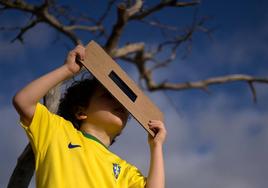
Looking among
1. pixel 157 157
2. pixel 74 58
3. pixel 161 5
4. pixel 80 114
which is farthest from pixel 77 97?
pixel 161 5

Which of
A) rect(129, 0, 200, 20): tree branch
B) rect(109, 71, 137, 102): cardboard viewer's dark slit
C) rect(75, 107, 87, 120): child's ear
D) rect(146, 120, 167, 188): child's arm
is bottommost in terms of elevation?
rect(129, 0, 200, 20): tree branch

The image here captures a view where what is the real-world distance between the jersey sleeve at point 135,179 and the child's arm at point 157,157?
41 mm

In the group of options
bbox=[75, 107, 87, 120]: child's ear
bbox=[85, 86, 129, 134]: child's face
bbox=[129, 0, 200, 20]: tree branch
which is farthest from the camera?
bbox=[129, 0, 200, 20]: tree branch

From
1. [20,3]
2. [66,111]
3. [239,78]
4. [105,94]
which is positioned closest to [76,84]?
[66,111]

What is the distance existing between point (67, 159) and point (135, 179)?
32 centimetres

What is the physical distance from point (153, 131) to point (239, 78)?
3.02 meters

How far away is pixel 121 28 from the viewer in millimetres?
3525

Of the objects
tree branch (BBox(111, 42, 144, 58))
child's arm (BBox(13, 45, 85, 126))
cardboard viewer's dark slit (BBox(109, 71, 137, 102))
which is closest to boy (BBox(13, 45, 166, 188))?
child's arm (BBox(13, 45, 85, 126))

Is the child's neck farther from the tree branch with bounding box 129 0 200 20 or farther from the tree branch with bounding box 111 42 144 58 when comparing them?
the tree branch with bounding box 129 0 200 20

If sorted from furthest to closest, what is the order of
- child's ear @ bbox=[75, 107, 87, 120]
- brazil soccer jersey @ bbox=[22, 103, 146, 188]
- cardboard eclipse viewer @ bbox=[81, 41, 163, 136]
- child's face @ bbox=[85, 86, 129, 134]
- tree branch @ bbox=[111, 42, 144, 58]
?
1. tree branch @ bbox=[111, 42, 144, 58]
2. child's ear @ bbox=[75, 107, 87, 120]
3. child's face @ bbox=[85, 86, 129, 134]
4. cardboard eclipse viewer @ bbox=[81, 41, 163, 136]
5. brazil soccer jersey @ bbox=[22, 103, 146, 188]

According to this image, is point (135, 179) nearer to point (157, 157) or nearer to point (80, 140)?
point (157, 157)

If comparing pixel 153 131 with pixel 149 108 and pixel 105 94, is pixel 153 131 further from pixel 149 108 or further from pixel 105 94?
pixel 105 94

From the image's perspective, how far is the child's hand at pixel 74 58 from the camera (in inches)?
57.4

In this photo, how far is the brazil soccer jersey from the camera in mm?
1382
